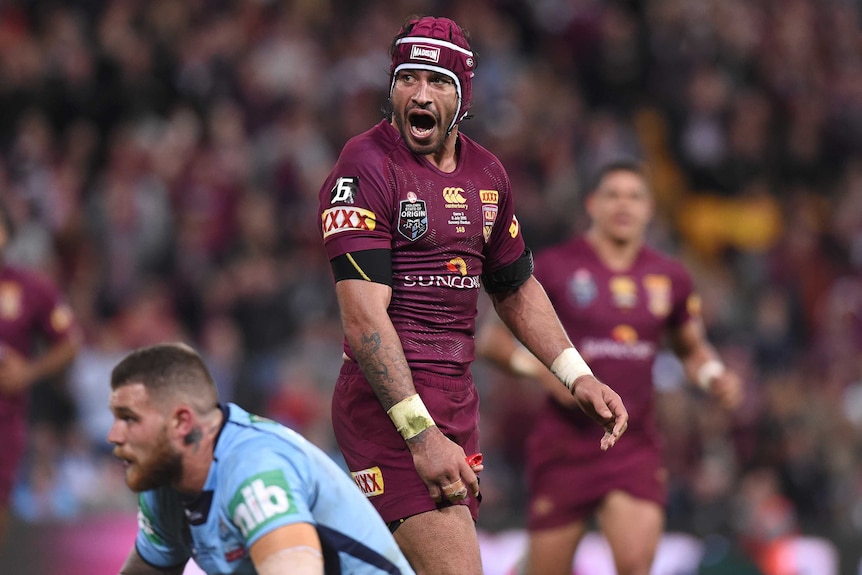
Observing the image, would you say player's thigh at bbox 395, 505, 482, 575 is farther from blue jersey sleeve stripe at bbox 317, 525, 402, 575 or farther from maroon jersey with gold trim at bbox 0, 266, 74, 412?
maroon jersey with gold trim at bbox 0, 266, 74, 412

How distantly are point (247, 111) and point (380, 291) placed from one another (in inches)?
345

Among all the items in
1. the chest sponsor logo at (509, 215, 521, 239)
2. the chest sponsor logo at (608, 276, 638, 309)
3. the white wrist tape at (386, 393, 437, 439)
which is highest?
the chest sponsor logo at (608, 276, 638, 309)

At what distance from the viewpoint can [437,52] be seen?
507 cm

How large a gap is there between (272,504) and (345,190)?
1.47m

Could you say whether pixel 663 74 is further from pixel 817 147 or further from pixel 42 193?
pixel 42 193

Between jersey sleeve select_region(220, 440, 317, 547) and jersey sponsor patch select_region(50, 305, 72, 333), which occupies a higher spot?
A: jersey sponsor patch select_region(50, 305, 72, 333)

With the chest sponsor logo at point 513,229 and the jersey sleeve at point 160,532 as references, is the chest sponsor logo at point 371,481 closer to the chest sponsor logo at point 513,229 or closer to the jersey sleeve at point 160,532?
the jersey sleeve at point 160,532

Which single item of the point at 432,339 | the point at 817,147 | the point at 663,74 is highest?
the point at 663,74

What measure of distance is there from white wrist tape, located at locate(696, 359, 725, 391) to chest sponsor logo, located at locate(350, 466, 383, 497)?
10.8ft

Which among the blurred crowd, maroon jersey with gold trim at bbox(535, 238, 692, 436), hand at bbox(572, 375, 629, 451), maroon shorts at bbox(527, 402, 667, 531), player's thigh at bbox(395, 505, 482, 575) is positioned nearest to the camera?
player's thigh at bbox(395, 505, 482, 575)

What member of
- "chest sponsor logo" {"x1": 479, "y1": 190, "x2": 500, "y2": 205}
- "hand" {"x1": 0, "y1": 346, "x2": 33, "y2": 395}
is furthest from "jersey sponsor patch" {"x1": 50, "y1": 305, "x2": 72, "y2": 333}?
"chest sponsor logo" {"x1": 479, "y1": 190, "x2": 500, "y2": 205}

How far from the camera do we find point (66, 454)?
34.5 ft

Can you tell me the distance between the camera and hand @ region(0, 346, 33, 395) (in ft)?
27.5

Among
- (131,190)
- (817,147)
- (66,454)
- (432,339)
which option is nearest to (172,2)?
(131,190)
